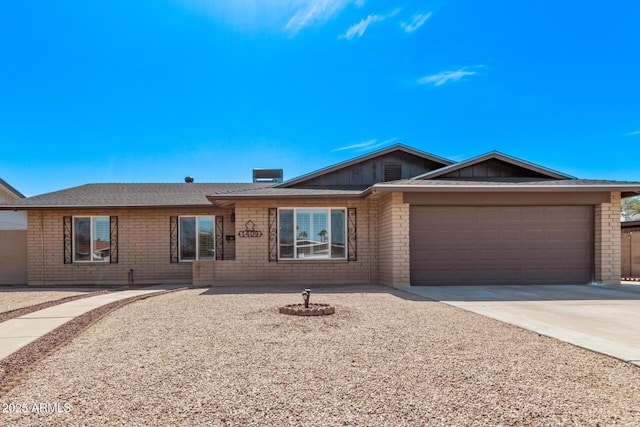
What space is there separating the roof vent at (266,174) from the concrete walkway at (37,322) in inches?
431

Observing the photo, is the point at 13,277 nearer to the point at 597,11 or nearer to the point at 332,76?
the point at 332,76

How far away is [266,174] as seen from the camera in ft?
61.1

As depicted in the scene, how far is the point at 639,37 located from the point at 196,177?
59.5 ft

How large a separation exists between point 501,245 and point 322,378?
8825mm

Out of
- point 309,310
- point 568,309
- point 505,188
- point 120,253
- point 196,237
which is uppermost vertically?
point 505,188

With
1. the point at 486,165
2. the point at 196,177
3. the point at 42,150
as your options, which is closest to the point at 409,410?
the point at 486,165

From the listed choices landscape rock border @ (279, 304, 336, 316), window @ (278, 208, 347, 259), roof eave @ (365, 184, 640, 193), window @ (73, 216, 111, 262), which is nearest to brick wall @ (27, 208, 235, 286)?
window @ (73, 216, 111, 262)

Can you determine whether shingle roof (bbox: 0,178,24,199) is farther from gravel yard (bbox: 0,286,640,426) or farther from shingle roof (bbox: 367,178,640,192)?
shingle roof (bbox: 367,178,640,192)

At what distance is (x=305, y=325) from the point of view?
5418 millimetres

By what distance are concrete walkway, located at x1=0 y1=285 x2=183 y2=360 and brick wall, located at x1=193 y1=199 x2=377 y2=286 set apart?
3367 millimetres

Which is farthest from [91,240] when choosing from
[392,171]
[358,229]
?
[392,171]

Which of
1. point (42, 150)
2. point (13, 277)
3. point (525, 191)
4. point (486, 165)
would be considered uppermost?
point (42, 150)

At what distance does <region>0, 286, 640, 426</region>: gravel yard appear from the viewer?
262 centimetres

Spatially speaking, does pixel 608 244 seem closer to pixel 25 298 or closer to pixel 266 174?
pixel 266 174
